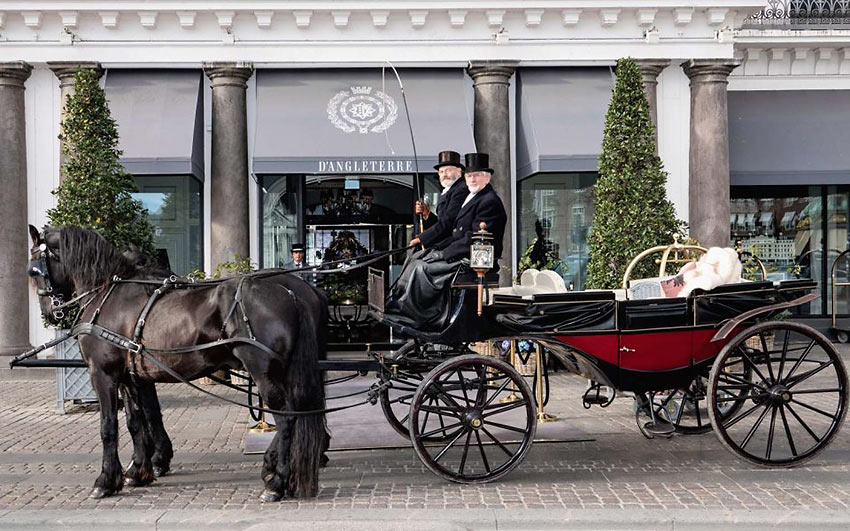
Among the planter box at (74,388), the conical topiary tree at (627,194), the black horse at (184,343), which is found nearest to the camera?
the black horse at (184,343)

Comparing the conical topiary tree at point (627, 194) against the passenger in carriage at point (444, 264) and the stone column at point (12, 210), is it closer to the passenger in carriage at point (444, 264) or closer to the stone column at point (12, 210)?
the passenger in carriage at point (444, 264)

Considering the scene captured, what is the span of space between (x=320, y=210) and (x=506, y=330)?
26.5ft

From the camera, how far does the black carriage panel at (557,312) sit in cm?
629

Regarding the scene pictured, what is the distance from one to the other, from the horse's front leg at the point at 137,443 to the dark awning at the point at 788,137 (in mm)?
10927

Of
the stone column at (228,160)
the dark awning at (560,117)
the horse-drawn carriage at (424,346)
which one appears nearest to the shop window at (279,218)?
the stone column at (228,160)

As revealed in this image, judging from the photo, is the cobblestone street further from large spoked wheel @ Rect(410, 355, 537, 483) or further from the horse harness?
the horse harness

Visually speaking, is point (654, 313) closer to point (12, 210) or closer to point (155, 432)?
point (155, 432)

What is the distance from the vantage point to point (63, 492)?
6.05 metres

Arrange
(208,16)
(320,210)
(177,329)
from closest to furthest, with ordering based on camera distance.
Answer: (177,329) < (208,16) < (320,210)

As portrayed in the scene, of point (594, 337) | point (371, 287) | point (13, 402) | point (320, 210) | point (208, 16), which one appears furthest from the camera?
point (320, 210)

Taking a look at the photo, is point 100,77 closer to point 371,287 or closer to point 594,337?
point 371,287

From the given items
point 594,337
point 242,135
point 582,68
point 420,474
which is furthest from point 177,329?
point 582,68

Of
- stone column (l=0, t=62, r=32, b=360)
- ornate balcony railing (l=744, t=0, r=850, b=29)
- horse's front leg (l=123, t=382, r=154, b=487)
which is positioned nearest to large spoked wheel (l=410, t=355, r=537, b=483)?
horse's front leg (l=123, t=382, r=154, b=487)

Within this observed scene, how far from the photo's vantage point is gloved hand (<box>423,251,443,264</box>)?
6.38 meters
